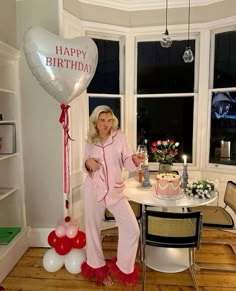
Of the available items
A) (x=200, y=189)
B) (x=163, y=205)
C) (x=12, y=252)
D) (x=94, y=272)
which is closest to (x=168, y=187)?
(x=163, y=205)

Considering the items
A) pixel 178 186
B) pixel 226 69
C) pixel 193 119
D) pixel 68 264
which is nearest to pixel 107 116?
pixel 178 186

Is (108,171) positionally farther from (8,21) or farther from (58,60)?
(8,21)

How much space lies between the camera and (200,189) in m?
2.26

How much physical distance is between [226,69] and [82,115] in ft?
5.98

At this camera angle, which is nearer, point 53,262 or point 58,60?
point 58,60

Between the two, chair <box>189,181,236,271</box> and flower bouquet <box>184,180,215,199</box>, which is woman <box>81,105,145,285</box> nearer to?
flower bouquet <box>184,180,215,199</box>

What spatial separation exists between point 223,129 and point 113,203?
1.88m

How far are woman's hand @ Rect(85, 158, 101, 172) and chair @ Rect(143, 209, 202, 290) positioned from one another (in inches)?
20.3

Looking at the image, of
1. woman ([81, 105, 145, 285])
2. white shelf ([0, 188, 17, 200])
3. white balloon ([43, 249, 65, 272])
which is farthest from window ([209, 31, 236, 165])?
white shelf ([0, 188, 17, 200])

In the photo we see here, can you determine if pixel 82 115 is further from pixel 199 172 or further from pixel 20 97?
pixel 199 172

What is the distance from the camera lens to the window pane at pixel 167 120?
3295 millimetres

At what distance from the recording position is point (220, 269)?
2.37 meters

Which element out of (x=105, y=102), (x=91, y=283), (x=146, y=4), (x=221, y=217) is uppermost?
(x=146, y=4)

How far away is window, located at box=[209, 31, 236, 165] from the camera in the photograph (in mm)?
3064
